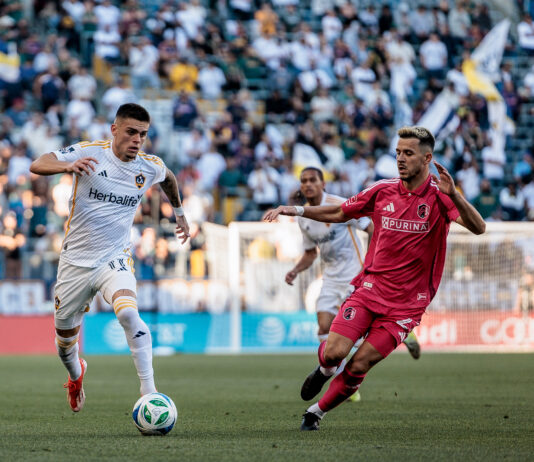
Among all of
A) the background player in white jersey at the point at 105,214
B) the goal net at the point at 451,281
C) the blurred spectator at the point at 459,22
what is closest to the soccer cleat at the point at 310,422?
the background player in white jersey at the point at 105,214

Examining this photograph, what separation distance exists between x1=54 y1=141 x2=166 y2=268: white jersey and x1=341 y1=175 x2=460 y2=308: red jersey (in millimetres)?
2010

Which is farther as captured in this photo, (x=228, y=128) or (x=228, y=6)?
(x=228, y=6)

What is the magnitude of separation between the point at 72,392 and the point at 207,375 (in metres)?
6.11

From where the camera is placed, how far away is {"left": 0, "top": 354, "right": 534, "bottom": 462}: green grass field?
6.17 m

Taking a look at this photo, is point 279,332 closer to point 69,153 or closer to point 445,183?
point 69,153

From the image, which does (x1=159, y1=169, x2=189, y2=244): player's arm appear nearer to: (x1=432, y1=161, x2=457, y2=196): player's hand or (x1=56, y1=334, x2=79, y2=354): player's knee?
(x1=56, y1=334, x2=79, y2=354): player's knee

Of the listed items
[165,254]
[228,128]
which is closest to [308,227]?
[165,254]

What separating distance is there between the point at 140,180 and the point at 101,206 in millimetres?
391

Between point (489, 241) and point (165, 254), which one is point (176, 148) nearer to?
point (165, 254)

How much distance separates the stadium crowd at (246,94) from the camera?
2202 centimetres

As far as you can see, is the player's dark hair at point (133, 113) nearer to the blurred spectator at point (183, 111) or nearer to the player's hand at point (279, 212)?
the player's hand at point (279, 212)

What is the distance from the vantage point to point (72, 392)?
8.70 metres

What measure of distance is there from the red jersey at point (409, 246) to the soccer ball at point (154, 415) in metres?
1.76

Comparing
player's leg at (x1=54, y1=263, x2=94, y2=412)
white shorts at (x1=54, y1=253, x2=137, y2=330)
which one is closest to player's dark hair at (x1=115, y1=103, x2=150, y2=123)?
white shorts at (x1=54, y1=253, x2=137, y2=330)
